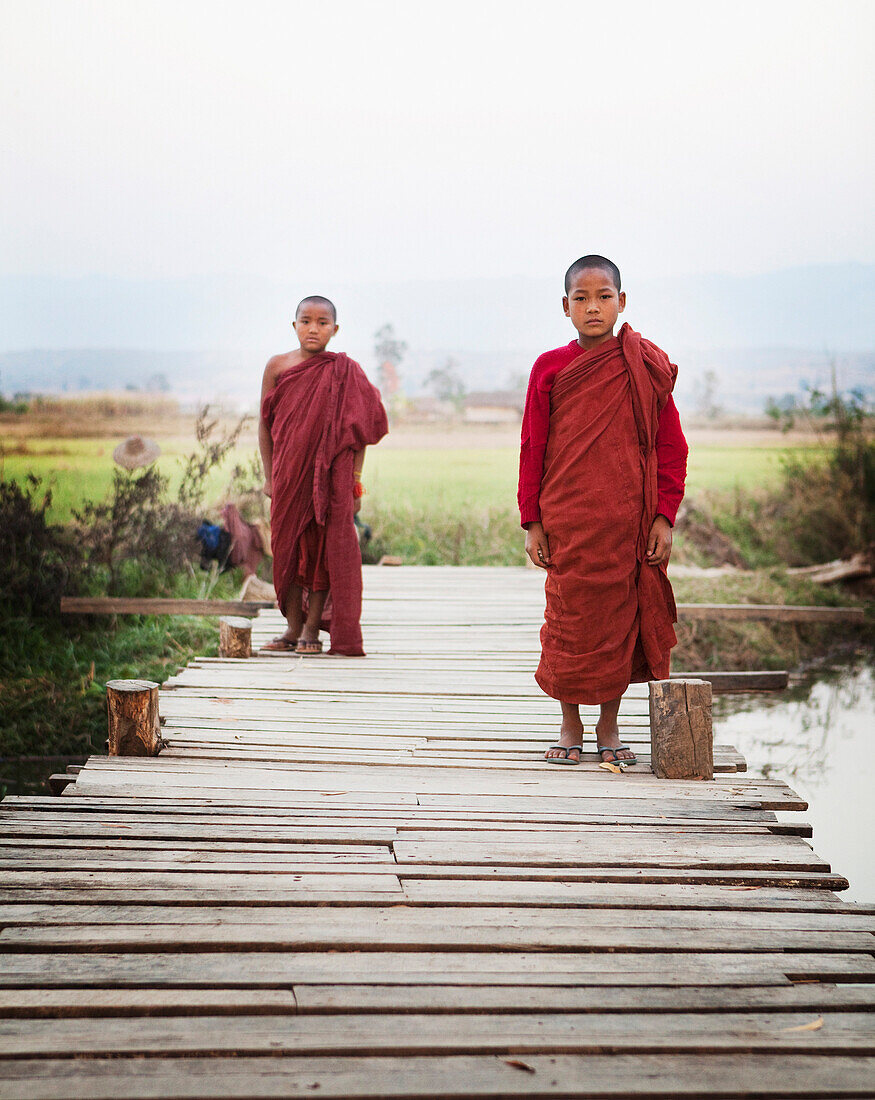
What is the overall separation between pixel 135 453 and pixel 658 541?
21.6ft

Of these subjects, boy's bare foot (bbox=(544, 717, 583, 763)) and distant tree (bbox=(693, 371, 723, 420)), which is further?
distant tree (bbox=(693, 371, 723, 420))

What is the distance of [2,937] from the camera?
2143 mm

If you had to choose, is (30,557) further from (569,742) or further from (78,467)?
(569,742)

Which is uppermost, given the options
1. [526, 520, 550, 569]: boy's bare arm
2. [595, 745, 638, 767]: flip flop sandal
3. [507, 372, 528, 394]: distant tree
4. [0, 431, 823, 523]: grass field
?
[507, 372, 528, 394]: distant tree

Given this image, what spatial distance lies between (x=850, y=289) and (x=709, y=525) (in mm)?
8554

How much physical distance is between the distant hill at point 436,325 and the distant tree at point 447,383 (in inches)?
7.3

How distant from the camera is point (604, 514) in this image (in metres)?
3.46

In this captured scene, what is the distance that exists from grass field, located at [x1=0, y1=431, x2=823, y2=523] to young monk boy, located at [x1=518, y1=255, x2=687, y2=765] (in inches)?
237

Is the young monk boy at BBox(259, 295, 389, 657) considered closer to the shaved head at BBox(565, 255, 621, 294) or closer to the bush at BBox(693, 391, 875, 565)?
the shaved head at BBox(565, 255, 621, 294)

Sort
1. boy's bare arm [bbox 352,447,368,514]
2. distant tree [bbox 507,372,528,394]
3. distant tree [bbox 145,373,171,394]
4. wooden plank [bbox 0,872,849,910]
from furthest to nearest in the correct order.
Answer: distant tree [bbox 507,372,528,394] → distant tree [bbox 145,373,171,394] → boy's bare arm [bbox 352,447,368,514] → wooden plank [bbox 0,872,849,910]

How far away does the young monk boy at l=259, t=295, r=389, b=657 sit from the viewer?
17.2 ft

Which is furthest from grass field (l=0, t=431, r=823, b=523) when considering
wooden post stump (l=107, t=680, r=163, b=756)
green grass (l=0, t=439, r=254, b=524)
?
wooden post stump (l=107, t=680, r=163, b=756)

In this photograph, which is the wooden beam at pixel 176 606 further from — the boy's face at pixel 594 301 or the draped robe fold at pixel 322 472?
the boy's face at pixel 594 301

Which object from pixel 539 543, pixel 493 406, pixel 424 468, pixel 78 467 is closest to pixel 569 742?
pixel 539 543
